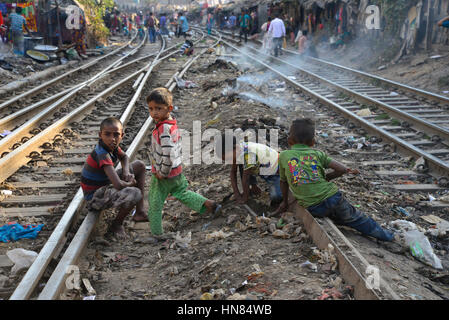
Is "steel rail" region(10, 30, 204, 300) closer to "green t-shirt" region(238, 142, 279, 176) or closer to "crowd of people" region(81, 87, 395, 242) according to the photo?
"crowd of people" region(81, 87, 395, 242)

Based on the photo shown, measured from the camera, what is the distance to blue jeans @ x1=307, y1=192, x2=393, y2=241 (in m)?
3.70

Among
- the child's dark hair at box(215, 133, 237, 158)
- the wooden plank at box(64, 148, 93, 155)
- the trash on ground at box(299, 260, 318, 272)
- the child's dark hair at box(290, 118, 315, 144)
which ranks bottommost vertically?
the wooden plank at box(64, 148, 93, 155)

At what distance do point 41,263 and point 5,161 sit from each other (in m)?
2.74

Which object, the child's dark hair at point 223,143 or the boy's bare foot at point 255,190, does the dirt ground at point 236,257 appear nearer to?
the boy's bare foot at point 255,190

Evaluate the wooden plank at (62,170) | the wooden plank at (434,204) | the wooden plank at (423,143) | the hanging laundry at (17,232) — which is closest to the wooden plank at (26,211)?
the hanging laundry at (17,232)

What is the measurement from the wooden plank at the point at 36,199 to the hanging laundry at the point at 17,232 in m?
0.66

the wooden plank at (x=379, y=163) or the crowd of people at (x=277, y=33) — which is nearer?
the wooden plank at (x=379, y=163)

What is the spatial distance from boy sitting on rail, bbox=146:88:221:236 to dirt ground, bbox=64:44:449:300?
266mm

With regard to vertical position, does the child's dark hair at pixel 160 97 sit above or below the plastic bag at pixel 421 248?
above

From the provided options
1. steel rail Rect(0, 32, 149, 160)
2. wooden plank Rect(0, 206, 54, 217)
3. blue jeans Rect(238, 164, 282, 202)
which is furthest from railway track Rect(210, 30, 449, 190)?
steel rail Rect(0, 32, 149, 160)

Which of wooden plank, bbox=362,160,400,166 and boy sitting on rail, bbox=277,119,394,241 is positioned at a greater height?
boy sitting on rail, bbox=277,119,394,241

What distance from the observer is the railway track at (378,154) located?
2.96 meters
